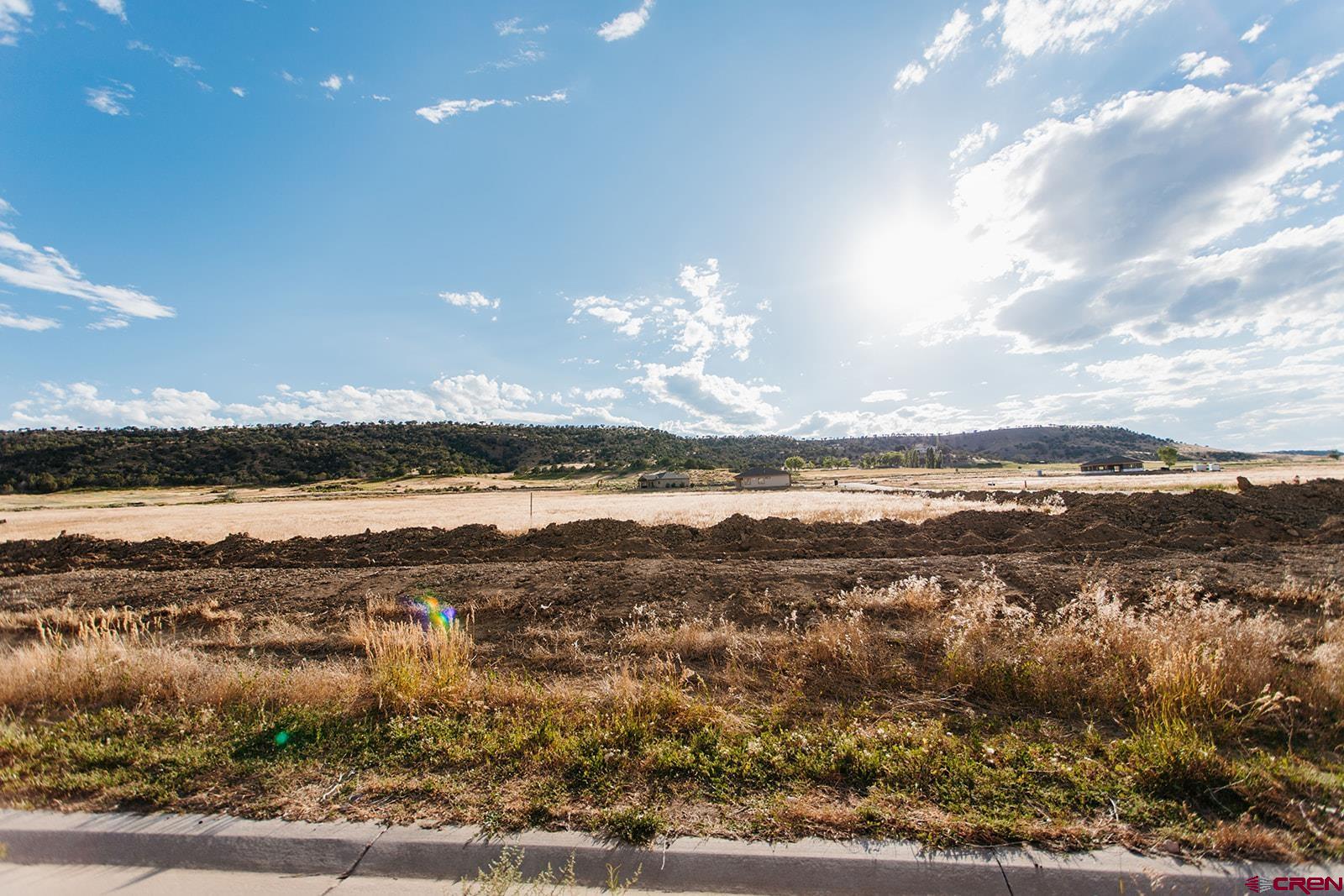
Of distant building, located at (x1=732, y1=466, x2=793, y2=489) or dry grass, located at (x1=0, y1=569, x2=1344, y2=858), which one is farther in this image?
distant building, located at (x1=732, y1=466, x2=793, y2=489)

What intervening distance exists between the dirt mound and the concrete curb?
10.9m

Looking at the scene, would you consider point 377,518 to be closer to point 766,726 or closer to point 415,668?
point 415,668

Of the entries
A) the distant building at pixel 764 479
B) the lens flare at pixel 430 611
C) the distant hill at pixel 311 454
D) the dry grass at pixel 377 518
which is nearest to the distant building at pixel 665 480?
the distant building at pixel 764 479

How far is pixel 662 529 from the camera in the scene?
1822 centimetres

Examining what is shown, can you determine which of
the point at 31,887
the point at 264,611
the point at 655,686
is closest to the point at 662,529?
the point at 264,611

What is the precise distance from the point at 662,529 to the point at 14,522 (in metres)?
51.6

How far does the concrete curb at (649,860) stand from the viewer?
294 cm

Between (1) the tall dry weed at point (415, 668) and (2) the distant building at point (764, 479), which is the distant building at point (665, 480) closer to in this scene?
(2) the distant building at point (764, 479)

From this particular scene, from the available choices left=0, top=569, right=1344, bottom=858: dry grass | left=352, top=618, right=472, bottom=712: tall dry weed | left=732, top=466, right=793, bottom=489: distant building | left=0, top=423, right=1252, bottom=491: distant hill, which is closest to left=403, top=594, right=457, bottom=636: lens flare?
left=0, top=569, right=1344, bottom=858: dry grass

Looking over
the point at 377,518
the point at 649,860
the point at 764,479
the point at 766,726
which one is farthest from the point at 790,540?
the point at 764,479

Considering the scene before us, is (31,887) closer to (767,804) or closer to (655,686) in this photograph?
(655,686)

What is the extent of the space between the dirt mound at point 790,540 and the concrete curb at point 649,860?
35.8 ft

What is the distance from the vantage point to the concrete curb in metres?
2.94

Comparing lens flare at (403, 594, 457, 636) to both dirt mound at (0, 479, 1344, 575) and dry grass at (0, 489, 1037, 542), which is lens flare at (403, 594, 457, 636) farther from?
dry grass at (0, 489, 1037, 542)
